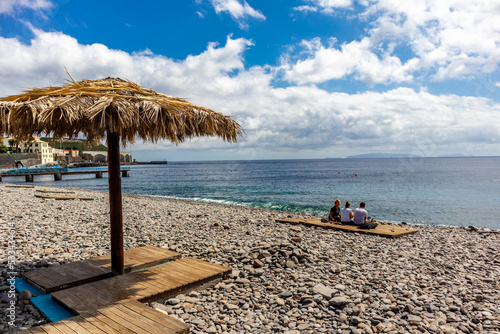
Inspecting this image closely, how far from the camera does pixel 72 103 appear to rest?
388 cm

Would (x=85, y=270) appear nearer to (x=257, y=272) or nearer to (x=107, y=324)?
(x=107, y=324)

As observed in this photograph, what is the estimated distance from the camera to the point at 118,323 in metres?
3.38

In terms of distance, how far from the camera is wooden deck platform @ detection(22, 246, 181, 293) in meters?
4.52

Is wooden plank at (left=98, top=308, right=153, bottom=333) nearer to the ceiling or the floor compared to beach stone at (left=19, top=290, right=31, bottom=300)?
nearer to the ceiling

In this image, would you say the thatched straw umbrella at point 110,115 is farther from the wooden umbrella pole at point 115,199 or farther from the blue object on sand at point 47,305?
the blue object on sand at point 47,305

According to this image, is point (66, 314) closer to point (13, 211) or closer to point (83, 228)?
point (83, 228)

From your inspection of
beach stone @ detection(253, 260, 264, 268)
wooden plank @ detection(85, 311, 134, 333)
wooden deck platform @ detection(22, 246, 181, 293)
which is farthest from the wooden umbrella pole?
beach stone @ detection(253, 260, 264, 268)

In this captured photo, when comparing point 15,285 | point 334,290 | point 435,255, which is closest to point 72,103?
point 15,285

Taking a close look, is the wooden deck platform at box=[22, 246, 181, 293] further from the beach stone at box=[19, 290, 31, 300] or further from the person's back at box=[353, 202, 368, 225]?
the person's back at box=[353, 202, 368, 225]

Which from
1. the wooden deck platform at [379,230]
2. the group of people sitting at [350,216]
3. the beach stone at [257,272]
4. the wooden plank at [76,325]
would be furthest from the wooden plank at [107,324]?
the group of people sitting at [350,216]

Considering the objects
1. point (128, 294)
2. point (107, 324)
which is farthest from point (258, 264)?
point (107, 324)

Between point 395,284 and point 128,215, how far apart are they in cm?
1071

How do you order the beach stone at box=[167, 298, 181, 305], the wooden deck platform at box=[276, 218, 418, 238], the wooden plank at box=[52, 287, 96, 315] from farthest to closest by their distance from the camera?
the wooden deck platform at box=[276, 218, 418, 238] < the beach stone at box=[167, 298, 181, 305] < the wooden plank at box=[52, 287, 96, 315]

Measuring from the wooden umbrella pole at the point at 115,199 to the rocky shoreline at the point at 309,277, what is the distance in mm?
1141
